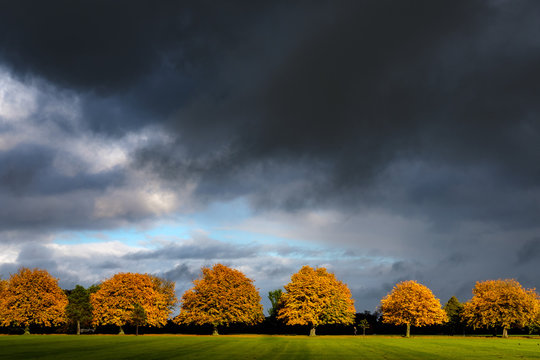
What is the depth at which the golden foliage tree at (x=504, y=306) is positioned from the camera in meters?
85.6

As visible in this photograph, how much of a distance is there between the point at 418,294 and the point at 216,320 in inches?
1704

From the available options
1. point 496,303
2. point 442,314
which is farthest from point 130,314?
point 496,303

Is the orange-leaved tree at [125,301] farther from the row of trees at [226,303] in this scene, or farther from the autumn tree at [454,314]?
the autumn tree at [454,314]

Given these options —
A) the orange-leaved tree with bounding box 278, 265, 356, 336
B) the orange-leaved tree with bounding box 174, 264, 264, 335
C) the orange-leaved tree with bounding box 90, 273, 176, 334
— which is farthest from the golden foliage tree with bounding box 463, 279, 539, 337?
the orange-leaved tree with bounding box 90, 273, 176, 334

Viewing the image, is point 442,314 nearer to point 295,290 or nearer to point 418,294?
point 418,294

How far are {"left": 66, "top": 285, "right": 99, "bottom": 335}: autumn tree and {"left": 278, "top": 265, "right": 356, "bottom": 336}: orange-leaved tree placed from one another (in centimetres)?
4530

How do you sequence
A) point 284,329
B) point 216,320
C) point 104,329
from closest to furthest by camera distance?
point 216,320, point 104,329, point 284,329

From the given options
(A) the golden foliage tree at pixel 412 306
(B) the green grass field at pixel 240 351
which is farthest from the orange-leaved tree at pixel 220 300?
Answer: (B) the green grass field at pixel 240 351

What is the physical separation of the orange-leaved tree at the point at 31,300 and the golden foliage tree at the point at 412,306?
70886mm

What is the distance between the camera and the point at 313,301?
84.9 metres

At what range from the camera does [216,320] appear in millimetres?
82875

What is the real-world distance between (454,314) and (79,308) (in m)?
96.9

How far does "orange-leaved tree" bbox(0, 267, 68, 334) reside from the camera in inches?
3226

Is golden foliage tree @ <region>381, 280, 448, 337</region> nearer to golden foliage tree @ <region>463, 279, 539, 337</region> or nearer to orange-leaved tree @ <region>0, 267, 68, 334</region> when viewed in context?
golden foliage tree @ <region>463, 279, 539, 337</region>
